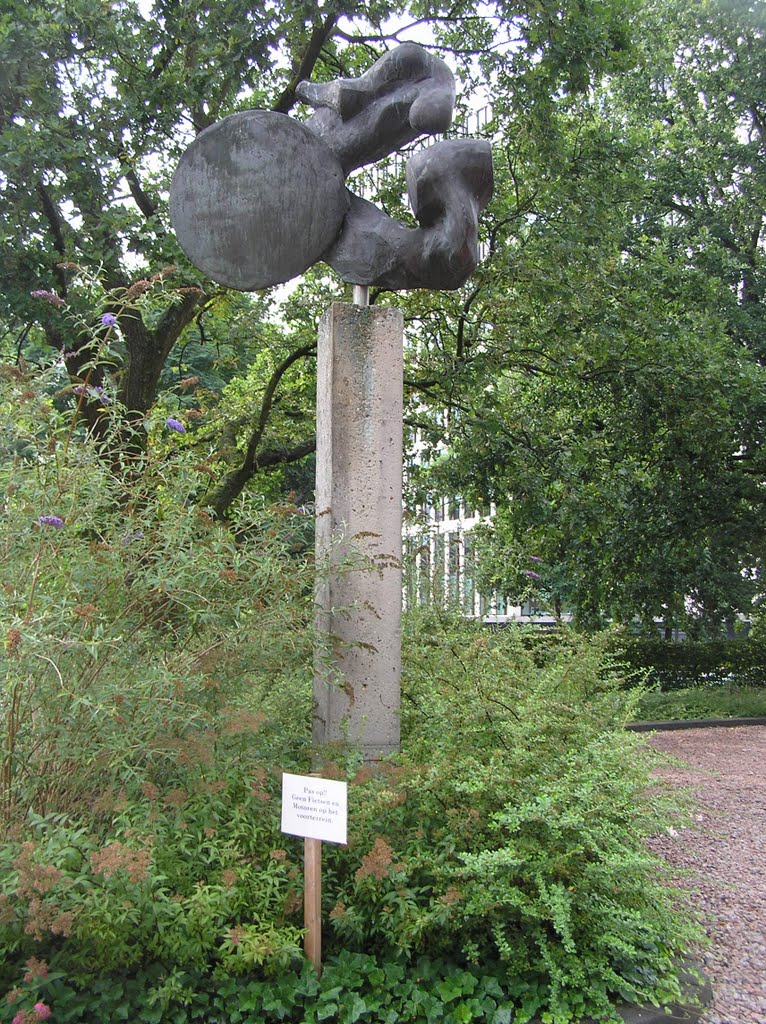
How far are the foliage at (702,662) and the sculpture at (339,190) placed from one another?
539 inches

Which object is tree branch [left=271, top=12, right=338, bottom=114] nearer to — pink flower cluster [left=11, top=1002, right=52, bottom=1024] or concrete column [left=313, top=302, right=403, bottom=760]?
concrete column [left=313, top=302, right=403, bottom=760]

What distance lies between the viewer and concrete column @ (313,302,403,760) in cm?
477

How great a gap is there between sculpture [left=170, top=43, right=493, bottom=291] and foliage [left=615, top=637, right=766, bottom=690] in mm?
13698

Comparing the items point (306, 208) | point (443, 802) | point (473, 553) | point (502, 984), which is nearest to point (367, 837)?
point (443, 802)

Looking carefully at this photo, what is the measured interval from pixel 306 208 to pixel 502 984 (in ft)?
11.7

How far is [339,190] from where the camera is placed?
16.3 ft

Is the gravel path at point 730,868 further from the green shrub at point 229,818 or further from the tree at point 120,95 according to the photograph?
the tree at point 120,95

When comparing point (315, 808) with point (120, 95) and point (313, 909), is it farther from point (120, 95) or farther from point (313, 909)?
point (120, 95)

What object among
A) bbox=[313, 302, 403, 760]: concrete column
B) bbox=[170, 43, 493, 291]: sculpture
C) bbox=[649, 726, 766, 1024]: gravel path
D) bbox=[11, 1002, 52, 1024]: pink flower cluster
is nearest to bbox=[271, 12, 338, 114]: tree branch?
bbox=[170, 43, 493, 291]: sculpture

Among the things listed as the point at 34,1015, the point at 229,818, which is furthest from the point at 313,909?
the point at 34,1015

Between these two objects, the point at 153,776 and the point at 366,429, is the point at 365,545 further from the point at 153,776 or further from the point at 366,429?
the point at 153,776

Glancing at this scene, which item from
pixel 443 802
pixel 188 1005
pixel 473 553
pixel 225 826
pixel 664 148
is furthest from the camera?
pixel 664 148

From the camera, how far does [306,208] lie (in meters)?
4.84

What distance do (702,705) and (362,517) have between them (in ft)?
37.0
